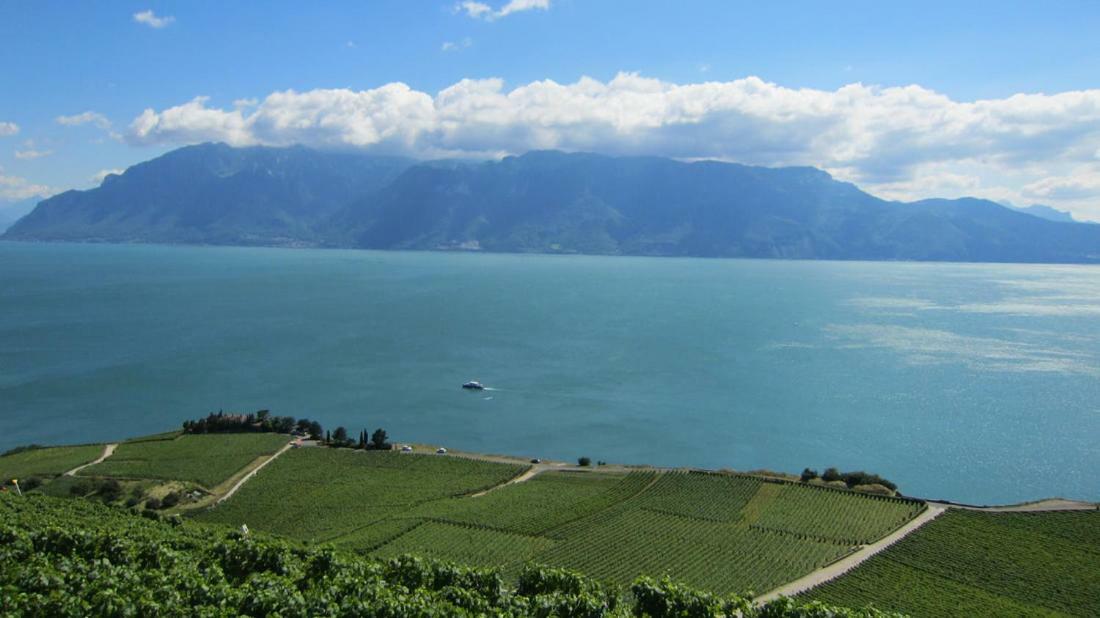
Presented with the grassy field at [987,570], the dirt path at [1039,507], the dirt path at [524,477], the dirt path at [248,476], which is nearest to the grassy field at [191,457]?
the dirt path at [248,476]

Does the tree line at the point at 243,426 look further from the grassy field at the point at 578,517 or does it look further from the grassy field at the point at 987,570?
the grassy field at the point at 987,570

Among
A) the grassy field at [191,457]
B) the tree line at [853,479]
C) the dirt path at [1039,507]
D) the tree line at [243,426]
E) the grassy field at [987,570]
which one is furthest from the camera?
the tree line at [243,426]

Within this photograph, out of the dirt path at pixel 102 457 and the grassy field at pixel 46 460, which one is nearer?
the grassy field at pixel 46 460

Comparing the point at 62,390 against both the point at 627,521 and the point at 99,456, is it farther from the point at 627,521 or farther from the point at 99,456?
the point at 627,521

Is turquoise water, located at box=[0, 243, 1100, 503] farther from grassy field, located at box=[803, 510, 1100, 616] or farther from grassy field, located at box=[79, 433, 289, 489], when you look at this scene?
grassy field, located at box=[803, 510, 1100, 616]

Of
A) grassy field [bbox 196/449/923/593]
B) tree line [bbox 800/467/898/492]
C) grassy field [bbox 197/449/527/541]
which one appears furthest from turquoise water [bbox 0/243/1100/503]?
grassy field [bbox 196/449/923/593]

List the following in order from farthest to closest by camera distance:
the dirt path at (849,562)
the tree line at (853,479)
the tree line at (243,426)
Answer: the tree line at (243,426) < the tree line at (853,479) < the dirt path at (849,562)

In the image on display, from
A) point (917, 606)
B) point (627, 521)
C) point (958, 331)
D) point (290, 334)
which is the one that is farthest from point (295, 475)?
point (958, 331)
